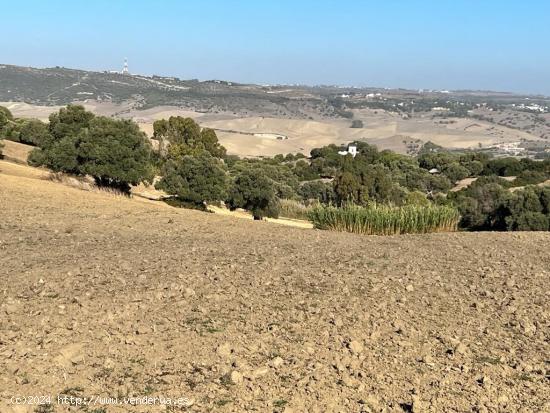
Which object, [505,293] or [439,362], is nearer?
[439,362]

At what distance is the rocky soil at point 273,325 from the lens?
4.66 metres

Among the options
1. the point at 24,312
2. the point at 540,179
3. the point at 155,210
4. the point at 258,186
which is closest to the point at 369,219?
the point at 155,210

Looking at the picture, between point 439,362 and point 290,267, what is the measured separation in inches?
153

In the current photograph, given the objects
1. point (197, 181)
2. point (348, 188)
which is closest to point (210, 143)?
point (348, 188)

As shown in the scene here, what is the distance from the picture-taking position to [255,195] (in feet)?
107

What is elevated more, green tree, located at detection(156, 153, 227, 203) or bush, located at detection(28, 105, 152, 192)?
bush, located at detection(28, 105, 152, 192)

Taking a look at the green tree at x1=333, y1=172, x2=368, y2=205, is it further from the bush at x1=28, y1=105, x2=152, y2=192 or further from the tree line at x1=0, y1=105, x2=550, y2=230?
the bush at x1=28, y1=105, x2=152, y2=192

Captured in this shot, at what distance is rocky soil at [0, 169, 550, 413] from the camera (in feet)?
15.3

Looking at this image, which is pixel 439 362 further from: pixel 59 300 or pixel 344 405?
pixel 59 300

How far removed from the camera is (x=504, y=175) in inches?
2601

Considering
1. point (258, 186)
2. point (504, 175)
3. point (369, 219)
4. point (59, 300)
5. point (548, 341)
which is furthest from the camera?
point (504, 175)

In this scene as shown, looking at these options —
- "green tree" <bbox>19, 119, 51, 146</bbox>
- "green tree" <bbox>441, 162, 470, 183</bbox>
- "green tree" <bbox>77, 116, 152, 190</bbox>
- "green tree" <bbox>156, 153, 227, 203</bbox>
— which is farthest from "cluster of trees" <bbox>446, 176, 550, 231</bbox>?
"green tree" <bbox>441, 162, 470, 183</bbox>

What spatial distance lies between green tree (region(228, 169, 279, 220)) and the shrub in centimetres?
1660

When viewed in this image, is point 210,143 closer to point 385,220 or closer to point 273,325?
point 385,220
